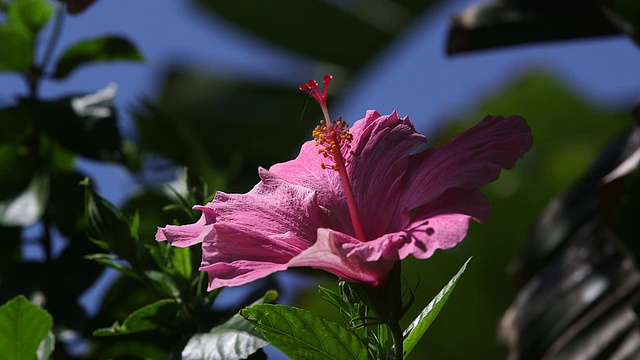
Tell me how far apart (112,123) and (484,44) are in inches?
24.3

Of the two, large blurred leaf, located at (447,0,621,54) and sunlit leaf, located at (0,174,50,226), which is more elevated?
large blurred leaf, located at (447,0,621,54)

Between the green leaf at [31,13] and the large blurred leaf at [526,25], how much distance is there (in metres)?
0.58

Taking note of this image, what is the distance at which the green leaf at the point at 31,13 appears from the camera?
1083 mm

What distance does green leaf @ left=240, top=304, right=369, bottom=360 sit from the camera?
553 mm

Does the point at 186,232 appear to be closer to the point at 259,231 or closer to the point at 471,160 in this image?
the point at 259,231

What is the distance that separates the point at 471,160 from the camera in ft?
1.79

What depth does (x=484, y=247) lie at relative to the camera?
6.69 ft

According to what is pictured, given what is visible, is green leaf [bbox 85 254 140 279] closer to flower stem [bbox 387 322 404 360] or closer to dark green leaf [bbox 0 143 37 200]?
flower stem [bbox 387 322 404 360]

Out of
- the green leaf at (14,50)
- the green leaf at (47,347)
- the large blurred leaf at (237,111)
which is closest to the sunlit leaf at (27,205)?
the green leaf at (14,50)

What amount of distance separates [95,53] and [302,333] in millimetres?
663

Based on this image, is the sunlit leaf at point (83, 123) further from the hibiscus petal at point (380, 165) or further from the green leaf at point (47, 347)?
the hibiscus petal at point (380, 165)

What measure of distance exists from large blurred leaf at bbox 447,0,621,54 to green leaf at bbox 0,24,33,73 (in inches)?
23.7

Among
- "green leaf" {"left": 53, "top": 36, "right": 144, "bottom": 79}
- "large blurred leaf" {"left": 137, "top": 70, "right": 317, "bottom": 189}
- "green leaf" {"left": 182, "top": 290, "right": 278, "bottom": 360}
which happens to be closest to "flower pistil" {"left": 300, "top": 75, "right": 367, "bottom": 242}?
"green leaf" {"left": 182, "top": 290, "right": 278, "bottom": 360}

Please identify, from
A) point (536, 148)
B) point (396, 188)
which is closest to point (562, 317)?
point (396, 188)
